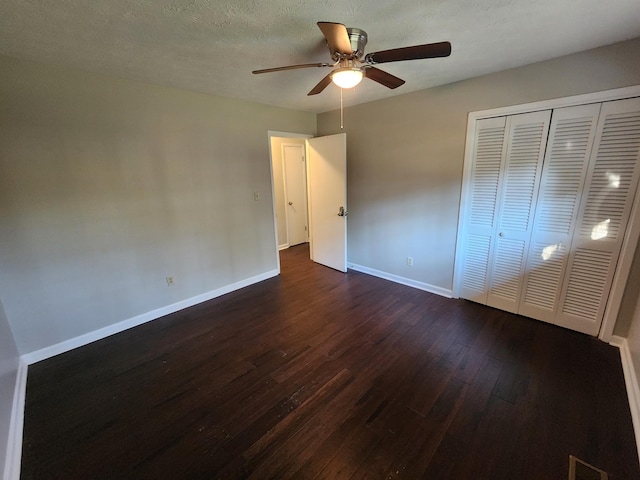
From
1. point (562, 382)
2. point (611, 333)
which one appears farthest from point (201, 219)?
point (611, 333)

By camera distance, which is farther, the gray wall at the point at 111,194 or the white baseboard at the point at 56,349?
the gray wall at the point at 111,194

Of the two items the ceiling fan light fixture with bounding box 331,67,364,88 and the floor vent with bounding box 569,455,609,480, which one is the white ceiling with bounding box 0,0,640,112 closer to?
the ceiling fan light fixture with bounding box 331,67,364,88

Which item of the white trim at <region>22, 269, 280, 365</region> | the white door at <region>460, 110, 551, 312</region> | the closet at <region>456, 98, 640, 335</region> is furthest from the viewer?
the white door at <region>460, 110, 551, 312</region>

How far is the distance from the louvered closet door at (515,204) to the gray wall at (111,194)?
277 centimetres

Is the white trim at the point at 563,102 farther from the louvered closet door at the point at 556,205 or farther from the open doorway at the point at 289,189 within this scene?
the open doorway at the point at 289,189

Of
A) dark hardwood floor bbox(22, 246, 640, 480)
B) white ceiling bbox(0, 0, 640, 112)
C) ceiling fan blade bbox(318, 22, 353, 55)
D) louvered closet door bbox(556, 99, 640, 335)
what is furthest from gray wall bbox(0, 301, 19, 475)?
louvered closet door bbox(556, 99, 640, 335)

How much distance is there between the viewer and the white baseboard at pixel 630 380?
5.04 ft

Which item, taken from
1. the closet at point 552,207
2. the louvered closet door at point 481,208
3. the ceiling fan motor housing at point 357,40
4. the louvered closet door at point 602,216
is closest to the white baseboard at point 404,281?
the louvered closet door at point 481,208

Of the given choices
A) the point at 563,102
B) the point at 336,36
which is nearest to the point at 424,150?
the point at 563,102

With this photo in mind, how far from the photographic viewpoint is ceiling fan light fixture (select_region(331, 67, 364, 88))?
1.65 meters

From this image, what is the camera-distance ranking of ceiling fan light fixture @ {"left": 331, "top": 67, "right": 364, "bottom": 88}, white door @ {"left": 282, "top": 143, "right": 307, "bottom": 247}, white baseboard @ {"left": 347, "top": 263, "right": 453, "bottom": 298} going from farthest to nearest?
white door @ {"left": 282, "top": 143, "right": 307, "bottom": 247} → white baseboard @ {"left": 347, "top": 263, "right": 453, "bottom": 298} → ceiling fan light fixture @ {"left": 331, "top": 67, "right": 364, "bottom": 88}

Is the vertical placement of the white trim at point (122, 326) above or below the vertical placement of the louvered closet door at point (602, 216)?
below

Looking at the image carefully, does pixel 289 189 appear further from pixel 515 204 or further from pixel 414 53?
pixel 414 53

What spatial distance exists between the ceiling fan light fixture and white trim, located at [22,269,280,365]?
2.70 m
